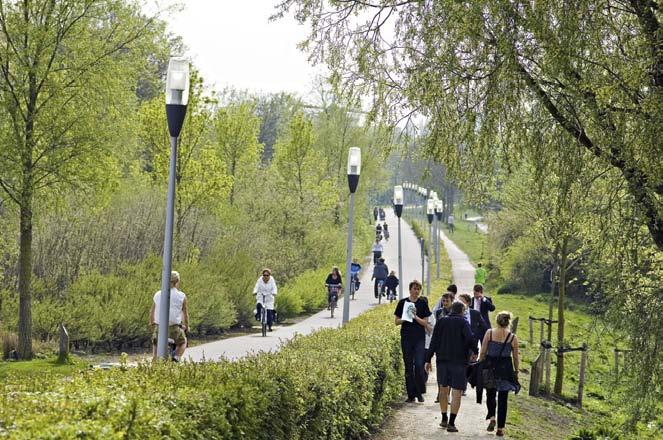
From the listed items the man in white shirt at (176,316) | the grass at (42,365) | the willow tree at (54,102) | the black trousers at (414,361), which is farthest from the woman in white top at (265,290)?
the man in white shirt at (176,316)

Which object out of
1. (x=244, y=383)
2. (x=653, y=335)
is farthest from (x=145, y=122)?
(x=244, y=383)

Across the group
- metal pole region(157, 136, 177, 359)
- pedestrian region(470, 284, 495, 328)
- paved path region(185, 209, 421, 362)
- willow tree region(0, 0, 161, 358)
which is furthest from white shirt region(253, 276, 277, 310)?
metal pole region(157, 136, 177, 359)

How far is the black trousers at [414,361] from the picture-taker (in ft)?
42.4

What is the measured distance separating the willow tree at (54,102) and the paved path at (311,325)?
12.8ft

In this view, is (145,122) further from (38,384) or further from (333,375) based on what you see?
(38,384)

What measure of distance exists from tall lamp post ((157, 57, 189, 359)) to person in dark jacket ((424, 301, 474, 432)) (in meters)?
3.31

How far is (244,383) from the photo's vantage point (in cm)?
712

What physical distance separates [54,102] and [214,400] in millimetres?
12458

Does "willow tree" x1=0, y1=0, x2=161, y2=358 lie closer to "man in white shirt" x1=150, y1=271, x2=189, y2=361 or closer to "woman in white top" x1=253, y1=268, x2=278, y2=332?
"woman in white top" x1=253, y1=268, x2=278, y2=332

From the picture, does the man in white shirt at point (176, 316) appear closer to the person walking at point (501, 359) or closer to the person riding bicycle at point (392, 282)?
the person walking at point (501, 359)

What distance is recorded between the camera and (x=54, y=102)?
57.3ft

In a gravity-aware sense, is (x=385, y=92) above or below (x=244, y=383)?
above

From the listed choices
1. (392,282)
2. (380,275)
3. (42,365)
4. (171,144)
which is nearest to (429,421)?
(171,144)

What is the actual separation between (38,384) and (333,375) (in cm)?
381
